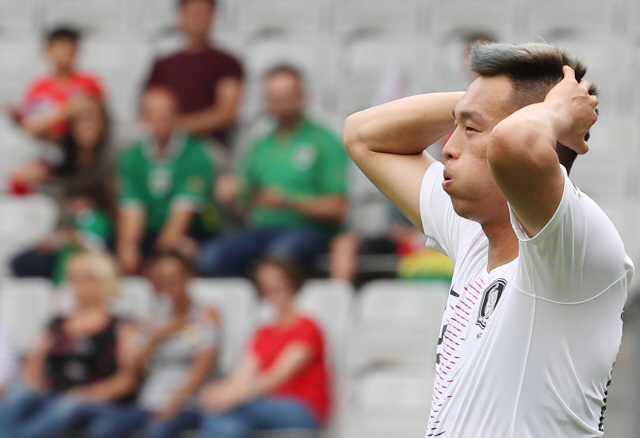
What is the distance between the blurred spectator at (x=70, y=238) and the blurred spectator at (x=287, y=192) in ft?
2.38

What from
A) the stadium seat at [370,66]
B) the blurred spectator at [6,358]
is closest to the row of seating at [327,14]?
the stadium seat at [370,66]

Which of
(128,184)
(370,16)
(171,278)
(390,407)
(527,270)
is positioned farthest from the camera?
(370,16)

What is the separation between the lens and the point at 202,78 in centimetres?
680

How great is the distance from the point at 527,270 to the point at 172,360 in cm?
407

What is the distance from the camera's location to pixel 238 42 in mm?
7859

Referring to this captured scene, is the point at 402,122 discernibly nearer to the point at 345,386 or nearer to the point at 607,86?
the point at 345,386

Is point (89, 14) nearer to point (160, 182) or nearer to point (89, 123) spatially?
point (89, 123)

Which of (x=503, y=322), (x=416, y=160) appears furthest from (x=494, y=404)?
(x=416, y=160)

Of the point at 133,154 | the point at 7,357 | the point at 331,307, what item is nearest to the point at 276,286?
the point at 331,307

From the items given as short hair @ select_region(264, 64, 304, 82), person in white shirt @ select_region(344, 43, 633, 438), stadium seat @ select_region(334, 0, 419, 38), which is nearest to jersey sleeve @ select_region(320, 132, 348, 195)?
short hair @ select_region(264, 64, 304, 82)

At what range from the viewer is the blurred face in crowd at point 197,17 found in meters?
6.92

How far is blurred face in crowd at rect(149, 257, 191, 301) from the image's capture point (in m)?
5.82

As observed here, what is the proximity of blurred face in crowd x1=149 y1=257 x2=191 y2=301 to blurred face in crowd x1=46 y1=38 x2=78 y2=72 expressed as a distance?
6.51ft

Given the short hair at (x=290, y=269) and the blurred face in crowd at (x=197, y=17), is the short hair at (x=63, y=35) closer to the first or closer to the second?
the blurred face in crowd at (x=197, y=17)
